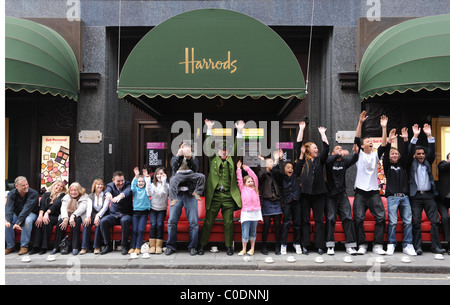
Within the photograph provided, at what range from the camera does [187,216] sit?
7895 mm

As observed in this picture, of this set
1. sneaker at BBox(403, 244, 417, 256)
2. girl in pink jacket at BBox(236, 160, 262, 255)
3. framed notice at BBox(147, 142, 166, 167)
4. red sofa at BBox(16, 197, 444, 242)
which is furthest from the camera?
framed notice at BBox(147, 142, 166, 167)

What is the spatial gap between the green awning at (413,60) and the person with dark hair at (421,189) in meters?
1.10

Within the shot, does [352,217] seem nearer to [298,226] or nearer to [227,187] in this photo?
[298,226]

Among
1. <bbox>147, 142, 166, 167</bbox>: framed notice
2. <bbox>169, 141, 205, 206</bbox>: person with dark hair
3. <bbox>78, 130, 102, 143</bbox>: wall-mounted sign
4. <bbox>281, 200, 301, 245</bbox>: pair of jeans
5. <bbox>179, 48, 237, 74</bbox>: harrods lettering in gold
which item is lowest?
<bbox>281, 200, 301, 245</bbox>: pair of jeans

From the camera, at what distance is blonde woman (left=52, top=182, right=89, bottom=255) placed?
7828 mm

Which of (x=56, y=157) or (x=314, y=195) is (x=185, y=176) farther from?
(x=56, y=157)

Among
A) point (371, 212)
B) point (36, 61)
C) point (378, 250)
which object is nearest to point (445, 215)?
point (371, 212)

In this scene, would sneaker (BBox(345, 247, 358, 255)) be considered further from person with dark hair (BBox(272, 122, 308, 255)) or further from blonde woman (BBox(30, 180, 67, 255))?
blonde woman (BBox(30, 180, 67, 255))

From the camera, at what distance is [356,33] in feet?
35.4

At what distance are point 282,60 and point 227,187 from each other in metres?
2.94

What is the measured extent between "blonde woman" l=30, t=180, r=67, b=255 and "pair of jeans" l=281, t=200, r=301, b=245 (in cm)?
467

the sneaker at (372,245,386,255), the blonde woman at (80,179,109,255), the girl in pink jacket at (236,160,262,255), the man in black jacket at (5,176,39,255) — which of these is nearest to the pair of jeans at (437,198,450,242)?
the sneaker at (372,245,386,255)

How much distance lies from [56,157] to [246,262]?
21.6ft

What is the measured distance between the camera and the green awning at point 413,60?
830 cm
